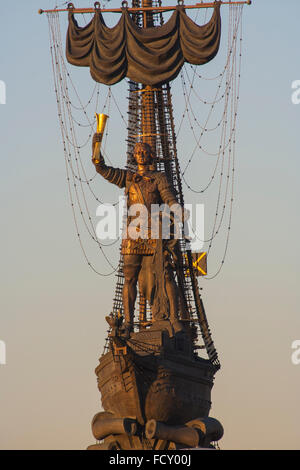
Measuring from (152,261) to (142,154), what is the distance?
10.7ft

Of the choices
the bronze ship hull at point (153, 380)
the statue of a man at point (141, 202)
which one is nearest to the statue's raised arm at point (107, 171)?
the statue of a man at point (141, 202)

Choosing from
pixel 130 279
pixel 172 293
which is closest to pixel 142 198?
pixel 130 279

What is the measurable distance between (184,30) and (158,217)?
6316 mm

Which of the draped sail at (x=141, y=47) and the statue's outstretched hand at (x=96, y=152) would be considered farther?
the draped sail at (x=141, y=47)

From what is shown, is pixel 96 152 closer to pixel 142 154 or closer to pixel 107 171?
pixel 107 171

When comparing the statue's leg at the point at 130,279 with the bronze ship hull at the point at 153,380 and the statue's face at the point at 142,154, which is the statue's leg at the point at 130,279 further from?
the statue's face at the point at 142,154

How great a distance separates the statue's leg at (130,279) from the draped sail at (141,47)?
571 centimetres

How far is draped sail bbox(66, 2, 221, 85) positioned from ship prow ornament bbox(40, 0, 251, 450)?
31 millimetres

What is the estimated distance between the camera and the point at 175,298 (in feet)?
185

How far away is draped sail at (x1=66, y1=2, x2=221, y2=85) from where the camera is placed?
191 feet

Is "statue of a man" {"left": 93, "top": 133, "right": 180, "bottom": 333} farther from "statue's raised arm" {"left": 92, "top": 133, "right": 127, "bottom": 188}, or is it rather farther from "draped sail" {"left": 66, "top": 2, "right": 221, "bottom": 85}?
"draped sail" {"left": 66, "top": 2, "right": 221, "bottom": 85}

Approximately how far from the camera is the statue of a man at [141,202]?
5638cm

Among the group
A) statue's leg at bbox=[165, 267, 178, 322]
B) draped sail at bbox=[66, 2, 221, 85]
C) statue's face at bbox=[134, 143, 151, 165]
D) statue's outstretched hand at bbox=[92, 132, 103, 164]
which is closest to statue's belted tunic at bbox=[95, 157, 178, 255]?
statue's face at bbox=[134, 143, 151, 165]
